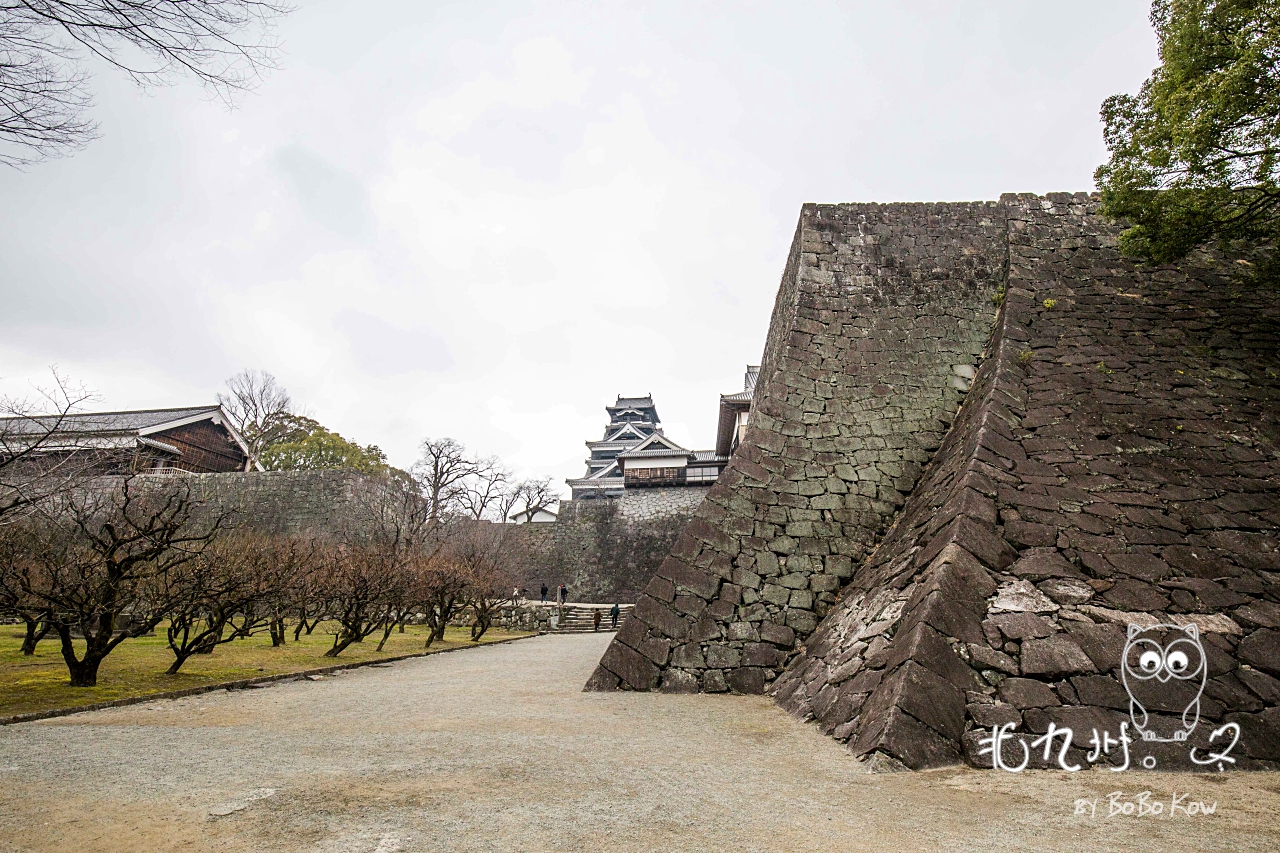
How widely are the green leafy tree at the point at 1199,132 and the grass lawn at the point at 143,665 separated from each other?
37.8 ft

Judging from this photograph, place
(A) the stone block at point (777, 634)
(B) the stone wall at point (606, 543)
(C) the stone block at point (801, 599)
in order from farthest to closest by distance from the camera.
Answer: (B) the stone wall at point (606, 543) → (C) the stone block at point (801, 599) → (A) the stone block at point (777, 634)

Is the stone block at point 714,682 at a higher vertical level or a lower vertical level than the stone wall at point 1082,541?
lower

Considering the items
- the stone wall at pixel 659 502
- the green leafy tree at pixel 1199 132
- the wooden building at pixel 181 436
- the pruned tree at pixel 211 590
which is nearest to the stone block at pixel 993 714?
the green leafy tree at pixel 1199 132

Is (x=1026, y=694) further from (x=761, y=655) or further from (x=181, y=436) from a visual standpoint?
(x=181, y=436)

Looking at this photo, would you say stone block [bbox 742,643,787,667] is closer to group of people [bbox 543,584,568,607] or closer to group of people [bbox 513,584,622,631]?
group of people [bbox 513,584,622,631]

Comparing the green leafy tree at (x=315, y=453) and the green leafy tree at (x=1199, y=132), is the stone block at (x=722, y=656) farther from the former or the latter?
the green leafy tree at (x=315, y=453)

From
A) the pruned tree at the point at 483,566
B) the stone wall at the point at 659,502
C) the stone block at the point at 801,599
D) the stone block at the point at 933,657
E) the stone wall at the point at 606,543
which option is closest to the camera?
the stone block at the point at 933,657

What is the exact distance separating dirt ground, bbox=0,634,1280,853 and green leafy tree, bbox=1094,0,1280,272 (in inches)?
222

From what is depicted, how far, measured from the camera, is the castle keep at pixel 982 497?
4.39 m

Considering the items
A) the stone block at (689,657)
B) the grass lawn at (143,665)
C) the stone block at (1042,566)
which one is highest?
the stone block at (1042,566)

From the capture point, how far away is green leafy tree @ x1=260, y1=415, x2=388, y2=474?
94.4 feet

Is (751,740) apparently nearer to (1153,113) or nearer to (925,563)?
(925,563)

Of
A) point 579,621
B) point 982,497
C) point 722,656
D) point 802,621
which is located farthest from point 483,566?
point 982,497

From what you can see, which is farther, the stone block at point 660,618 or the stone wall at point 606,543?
the stone wall at point 606,543
